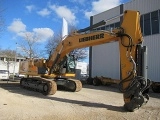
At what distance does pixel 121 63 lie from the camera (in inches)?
463

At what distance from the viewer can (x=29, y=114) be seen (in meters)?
9.64

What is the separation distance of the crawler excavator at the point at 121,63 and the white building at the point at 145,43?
9.52 m

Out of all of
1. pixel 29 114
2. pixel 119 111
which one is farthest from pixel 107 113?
pixel 29 114

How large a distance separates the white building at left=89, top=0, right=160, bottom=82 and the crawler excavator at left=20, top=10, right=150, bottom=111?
31.2 ft

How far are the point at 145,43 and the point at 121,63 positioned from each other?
46.0 feet

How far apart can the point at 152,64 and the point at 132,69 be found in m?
13.3

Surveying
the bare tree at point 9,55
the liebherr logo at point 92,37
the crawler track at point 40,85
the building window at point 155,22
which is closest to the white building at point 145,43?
the building window at point 155,22

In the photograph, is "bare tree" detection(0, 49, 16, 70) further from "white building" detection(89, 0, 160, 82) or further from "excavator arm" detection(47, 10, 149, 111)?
"excavator arm" detection(47, 10, 149, 111)

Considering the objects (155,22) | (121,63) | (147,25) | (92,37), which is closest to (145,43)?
(147,25)

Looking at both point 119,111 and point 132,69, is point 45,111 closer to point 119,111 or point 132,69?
point 119,111

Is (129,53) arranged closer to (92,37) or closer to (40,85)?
(92,37)

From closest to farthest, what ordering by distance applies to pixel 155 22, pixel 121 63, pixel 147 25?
pixel 121 63, pixel 155 22, pixel 147 25

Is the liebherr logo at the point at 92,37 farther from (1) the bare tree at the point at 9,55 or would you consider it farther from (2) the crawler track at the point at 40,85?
(1) the bare tree at the point at 9,55

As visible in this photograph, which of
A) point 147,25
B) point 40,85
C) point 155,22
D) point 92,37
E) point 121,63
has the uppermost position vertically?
point 155,22
